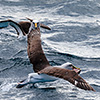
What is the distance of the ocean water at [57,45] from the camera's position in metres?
7.71

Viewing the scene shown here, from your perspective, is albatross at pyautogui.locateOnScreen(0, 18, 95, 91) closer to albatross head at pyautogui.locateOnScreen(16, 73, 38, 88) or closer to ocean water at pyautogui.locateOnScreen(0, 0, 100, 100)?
albatross head at pyautogui.locateOnScreen(16, 73, 38, 88)

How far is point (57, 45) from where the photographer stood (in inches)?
463

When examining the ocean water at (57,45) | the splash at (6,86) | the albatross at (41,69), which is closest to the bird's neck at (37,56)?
the albatross at (41,69)

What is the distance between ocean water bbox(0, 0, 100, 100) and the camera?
771cm

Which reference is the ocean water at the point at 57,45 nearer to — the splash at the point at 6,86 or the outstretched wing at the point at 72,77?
the splash at the point at 6,86

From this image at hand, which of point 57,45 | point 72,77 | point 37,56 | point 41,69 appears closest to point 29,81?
point 41,69

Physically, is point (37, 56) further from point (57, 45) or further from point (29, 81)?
point (57, 45)

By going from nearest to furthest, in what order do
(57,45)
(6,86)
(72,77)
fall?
1. (72,77)
2. (6,86)
3. (57,45)

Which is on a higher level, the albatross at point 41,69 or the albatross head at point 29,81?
the albatross at point 41,69

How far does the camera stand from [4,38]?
39.2ft

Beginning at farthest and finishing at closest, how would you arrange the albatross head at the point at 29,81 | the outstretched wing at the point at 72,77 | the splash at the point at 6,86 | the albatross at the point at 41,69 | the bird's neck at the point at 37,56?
1. the bird's neck at the point at 37,56
2. the splash at the point at 6,86
3. the albatross head at the point at 29,81
4. the albatross at the point at 41,69
5. the outstretched wing at the point at 72,77

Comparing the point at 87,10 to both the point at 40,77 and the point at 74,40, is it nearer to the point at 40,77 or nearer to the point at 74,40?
the point at 74,40

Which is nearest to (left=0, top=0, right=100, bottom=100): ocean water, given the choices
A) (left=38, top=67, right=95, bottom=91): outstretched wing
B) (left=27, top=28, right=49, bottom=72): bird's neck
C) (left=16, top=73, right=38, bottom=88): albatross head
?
(left=16, top=73, right=38, bottom=88): albatross head

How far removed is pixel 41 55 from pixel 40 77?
Answer: 704 mm
